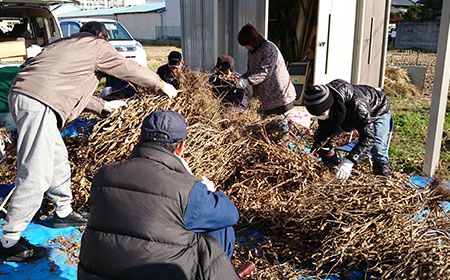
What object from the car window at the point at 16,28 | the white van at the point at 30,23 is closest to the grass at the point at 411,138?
the white van at the point at 30,23

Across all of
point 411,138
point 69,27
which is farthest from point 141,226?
point 69,27

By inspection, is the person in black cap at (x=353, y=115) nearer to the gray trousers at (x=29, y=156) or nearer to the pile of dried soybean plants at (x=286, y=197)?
the pile of dried soybean plants at (x=286, y=197)

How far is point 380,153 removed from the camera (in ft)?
11.1

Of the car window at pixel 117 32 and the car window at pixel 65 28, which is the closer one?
the car window at pixel 65 28

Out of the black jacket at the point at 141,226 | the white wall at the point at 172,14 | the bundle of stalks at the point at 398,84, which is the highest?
the white wall at the point at 172,14

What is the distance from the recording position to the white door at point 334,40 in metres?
6.73

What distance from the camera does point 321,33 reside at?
6707mm

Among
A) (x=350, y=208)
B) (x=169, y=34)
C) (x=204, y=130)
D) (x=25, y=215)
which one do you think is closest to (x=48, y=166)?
(x=25, y=215)

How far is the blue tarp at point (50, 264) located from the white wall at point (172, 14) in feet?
105

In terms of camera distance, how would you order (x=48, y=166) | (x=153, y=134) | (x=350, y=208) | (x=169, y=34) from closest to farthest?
(x=153, y=134) → (x=350, y=208) → (x=48, y=166) → (x=169, y=34)

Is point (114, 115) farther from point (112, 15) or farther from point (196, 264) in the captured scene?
point (112, 15)

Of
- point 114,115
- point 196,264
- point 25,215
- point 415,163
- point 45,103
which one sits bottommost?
point 415,163

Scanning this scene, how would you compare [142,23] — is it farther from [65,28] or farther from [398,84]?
[398,84]

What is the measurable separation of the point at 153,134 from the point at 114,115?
168 centimetres
